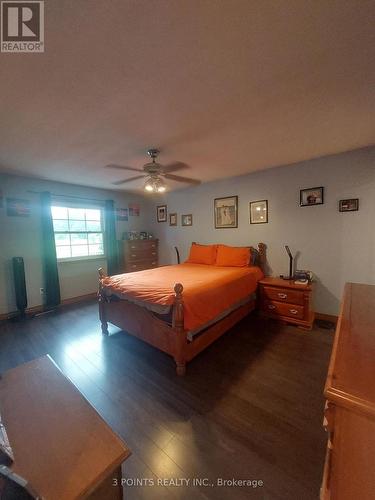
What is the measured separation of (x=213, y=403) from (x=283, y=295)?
1766 millimetres

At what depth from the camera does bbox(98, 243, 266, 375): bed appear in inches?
72.6

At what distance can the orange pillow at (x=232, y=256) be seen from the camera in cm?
330

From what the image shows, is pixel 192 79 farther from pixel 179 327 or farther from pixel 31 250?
pixel 31 250

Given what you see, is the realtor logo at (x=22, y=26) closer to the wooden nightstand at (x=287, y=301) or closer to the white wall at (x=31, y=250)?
the white wall at (x=31, y=250)

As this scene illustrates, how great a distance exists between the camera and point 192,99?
1.51m

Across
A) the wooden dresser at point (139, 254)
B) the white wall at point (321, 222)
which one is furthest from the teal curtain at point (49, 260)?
the white wall at point (321, 222)

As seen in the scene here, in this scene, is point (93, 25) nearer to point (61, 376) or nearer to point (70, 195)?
point (61, 376)

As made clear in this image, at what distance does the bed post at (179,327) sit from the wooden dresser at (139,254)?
2.94m

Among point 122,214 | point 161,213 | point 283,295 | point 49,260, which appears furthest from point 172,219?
point 283,295

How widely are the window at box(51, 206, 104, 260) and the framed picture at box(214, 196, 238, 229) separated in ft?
8.34

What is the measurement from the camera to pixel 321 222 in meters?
2.84

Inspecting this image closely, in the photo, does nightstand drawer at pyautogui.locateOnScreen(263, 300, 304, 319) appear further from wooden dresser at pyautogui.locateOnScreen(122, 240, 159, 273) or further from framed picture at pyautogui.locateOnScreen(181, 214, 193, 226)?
wooden dresser at pyautogui.locateOnScreen(122, 240, 159, 273)

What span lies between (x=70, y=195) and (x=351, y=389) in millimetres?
4501

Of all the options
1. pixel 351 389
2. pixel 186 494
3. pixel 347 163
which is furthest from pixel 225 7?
pixel 347 163
